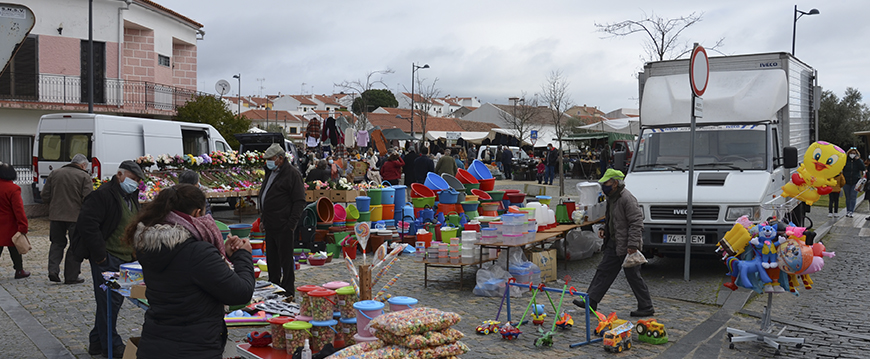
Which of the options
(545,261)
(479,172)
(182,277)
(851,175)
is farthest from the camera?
(851,175)

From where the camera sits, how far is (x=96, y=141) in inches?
563

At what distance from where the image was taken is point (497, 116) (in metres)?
90.1

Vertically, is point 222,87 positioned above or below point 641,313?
above

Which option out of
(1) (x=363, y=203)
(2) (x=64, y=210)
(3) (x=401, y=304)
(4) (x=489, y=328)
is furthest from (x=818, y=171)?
(2) (x=64, y=210)

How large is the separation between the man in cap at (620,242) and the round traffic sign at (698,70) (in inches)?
88.3

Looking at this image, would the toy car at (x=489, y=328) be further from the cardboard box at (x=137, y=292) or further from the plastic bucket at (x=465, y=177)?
the plastic bucket at (x=465, y=177)

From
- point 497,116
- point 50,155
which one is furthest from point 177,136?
point 497,116

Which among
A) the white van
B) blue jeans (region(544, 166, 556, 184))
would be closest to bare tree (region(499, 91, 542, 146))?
blue jeans (region(544, 166, 556, 184))

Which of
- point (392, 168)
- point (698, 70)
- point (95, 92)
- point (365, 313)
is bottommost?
point (365, 313)

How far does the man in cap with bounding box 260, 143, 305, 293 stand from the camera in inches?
308

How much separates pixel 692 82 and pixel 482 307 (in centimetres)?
406

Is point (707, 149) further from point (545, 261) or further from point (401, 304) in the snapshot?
point (401, 304)

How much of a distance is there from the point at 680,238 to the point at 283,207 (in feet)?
18.0

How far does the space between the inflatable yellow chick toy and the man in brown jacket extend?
928 cm
